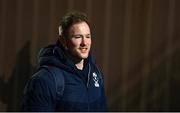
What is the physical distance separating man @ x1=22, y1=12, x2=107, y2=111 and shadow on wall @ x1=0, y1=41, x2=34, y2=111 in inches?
78.0

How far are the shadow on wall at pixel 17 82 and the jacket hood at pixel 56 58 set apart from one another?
2011 millimetres

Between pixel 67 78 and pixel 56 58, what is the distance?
0.15 meters

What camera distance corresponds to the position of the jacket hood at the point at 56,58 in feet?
9.07

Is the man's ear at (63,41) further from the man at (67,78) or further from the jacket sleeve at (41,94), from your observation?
the jacket sleeve at (41,94)

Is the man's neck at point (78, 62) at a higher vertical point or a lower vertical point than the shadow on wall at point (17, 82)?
higher

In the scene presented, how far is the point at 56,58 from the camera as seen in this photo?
2.81 meters

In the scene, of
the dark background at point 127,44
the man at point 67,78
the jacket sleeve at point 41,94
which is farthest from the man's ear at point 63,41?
the dark background at point 127,44

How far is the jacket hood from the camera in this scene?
276 cm

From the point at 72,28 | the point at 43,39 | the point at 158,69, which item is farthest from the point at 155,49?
the point at 72,28

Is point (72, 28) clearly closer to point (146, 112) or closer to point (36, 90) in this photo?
point (36, 90)

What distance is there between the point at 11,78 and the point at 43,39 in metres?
0.53

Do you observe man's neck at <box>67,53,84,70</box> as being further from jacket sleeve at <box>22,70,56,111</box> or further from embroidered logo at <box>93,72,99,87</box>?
jacket sleeve at <box>22,70,56,111</box>

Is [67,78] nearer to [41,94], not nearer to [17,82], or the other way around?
[41,94]

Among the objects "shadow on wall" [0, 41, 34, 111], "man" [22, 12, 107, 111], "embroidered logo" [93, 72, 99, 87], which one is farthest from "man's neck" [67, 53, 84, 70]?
"shadow on wall" [0, 41, 34, 111]
